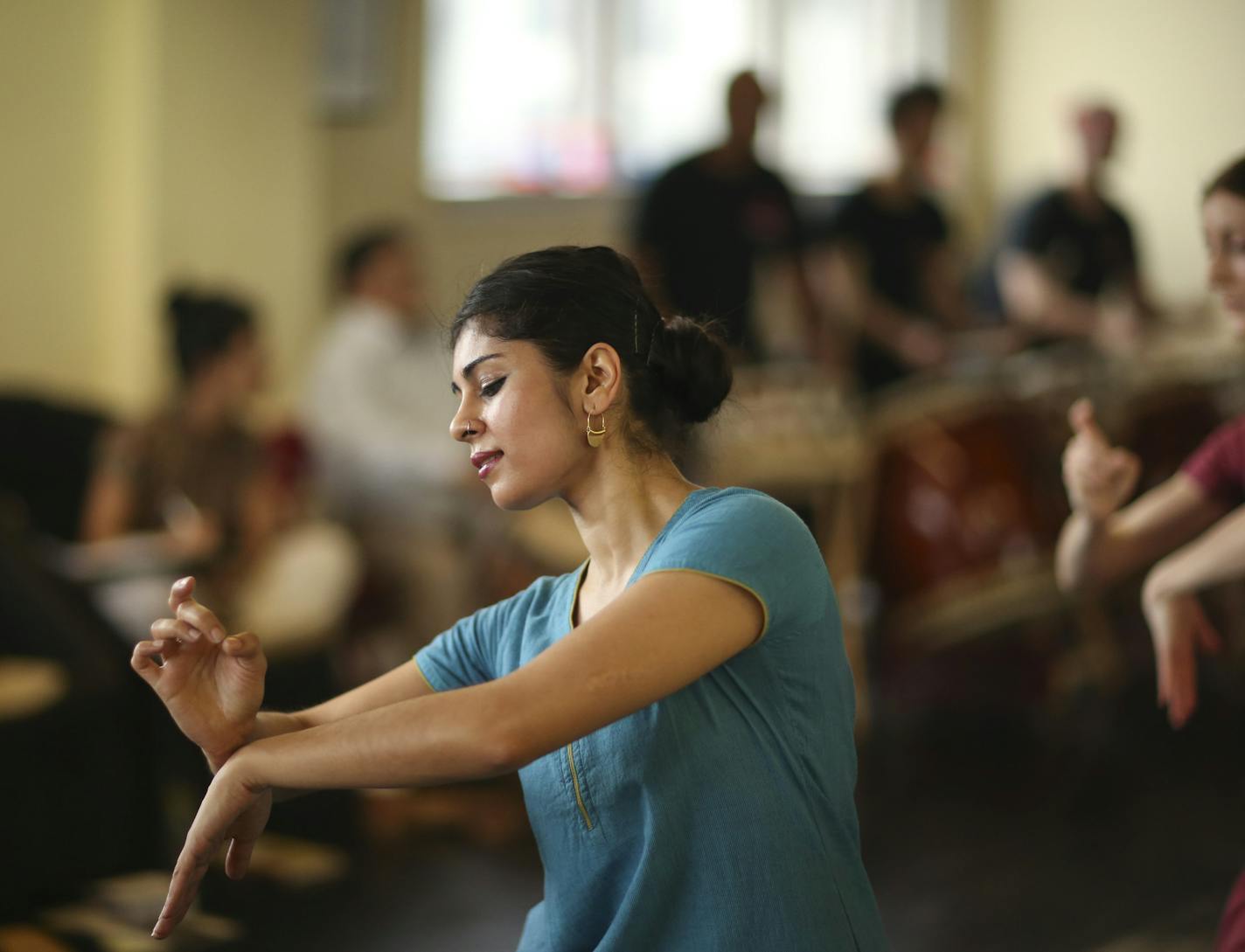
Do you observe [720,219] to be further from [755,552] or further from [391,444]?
[755,552]

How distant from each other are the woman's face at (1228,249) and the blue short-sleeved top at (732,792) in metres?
0.62

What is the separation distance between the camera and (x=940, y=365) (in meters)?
4.74

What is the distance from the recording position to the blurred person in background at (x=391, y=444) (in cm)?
407

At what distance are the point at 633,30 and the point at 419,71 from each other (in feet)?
3.37

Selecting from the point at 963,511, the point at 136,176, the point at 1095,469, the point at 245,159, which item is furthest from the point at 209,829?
the point at 245,159

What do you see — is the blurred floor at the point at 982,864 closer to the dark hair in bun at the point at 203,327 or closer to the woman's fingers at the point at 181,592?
the dark hair in bun at the point at 203,327

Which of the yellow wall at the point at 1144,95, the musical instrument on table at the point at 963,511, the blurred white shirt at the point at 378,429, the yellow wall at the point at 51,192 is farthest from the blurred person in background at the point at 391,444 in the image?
the yellow wall at the point at 1144,95

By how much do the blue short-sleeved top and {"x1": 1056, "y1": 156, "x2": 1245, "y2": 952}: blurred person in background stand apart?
0.46 m

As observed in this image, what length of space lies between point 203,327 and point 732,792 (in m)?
2.59

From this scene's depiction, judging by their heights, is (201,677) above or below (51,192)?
below

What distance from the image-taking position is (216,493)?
345 centimetres

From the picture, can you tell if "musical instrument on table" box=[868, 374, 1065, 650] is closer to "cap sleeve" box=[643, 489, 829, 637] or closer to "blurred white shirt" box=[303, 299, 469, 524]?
"blurred white shirt" box=[303, 299, 469, 524]

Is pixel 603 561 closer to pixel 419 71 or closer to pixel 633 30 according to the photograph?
Result: pixel 419 71

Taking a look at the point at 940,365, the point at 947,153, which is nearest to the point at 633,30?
the point at 947,153
